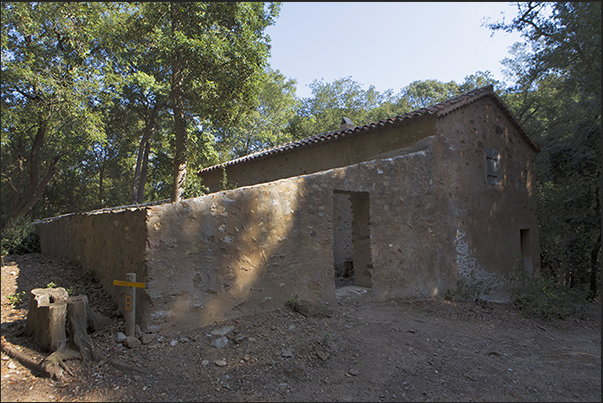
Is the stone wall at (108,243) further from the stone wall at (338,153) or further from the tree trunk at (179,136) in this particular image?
the stone wall at (338,153)

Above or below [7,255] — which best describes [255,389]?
below

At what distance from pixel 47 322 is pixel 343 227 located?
765 centimetres

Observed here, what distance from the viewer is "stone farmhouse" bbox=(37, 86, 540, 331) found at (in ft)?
15.9

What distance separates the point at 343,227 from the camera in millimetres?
10555

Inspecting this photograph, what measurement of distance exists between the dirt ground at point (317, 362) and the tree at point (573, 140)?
609 centimetres

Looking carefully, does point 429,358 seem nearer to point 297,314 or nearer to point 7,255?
point 297,314

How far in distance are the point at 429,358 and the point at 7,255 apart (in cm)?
901

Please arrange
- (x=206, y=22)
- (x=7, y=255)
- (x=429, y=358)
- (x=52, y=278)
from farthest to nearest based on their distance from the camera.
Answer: (x=206, y=22)
(x=7, y=255)
(x=52, y=278)
(x=429, y=358)

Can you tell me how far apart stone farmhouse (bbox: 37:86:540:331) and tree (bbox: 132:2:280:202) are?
2.39 metres

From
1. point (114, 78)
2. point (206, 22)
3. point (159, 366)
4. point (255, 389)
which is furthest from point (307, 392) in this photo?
point (114, 78)

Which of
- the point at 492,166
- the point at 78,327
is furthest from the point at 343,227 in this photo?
the point at 78,327

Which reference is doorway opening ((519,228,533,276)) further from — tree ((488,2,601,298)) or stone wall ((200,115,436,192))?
stone wall ((200,115,436,192))

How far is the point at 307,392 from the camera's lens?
12.3ft

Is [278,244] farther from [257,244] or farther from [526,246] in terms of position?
[526,246]
